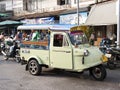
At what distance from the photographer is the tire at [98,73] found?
34.8 ft

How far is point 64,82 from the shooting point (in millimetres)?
10453

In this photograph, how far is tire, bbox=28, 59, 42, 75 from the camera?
11688 millimetres

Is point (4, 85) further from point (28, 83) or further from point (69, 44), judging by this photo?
point (69, 44)

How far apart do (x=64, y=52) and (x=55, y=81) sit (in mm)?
1078

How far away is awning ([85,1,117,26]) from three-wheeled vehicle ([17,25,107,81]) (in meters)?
7.25

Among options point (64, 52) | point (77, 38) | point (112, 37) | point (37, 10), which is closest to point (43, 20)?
point (37, 10)

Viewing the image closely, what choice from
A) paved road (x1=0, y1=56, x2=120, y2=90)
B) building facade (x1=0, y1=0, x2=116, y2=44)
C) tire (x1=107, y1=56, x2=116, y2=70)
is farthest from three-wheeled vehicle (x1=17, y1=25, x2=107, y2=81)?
building facade (x1=0, y1=0, x2=116, y2=44)

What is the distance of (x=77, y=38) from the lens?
1132 cm

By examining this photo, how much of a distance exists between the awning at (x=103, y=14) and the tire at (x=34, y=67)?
763cm

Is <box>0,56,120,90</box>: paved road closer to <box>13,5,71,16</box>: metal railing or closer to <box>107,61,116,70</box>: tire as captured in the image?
<box>107,61,116,70</box>: tire

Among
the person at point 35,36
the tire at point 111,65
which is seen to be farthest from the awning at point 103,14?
the person at point 35,36

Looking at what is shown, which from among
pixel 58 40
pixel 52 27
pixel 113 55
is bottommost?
pixel 113 55

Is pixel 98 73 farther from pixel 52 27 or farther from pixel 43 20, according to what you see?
pixel 43 20

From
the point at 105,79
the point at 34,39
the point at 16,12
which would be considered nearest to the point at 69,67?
the point at 105,79
